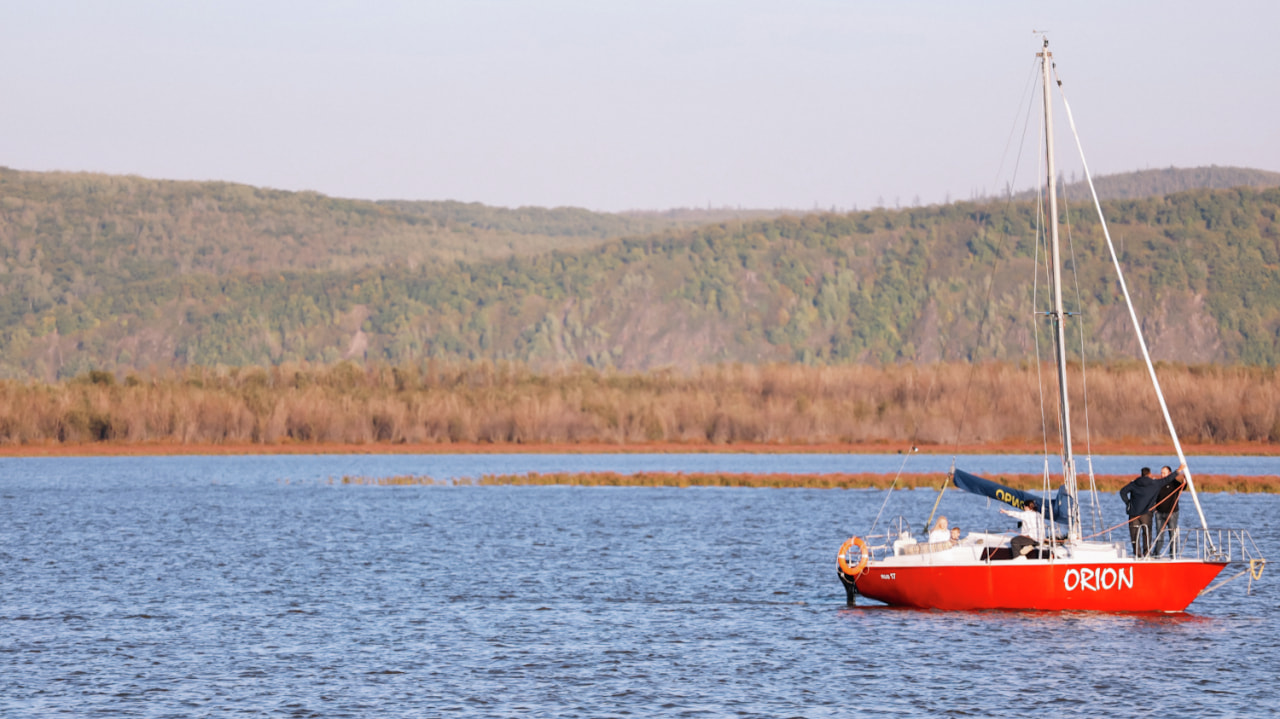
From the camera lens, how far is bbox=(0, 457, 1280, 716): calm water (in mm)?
25656

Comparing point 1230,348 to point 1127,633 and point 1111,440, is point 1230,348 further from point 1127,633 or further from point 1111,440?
point 1127,633

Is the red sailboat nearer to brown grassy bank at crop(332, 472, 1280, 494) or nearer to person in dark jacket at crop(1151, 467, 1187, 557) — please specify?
person in dark jacket at crop(1151, 467, 1187, 557)

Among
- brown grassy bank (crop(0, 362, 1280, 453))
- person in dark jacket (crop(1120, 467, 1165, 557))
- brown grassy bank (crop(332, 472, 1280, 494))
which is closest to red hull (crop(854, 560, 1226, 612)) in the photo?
person in dark jacket (crop(1120, 467, 1165, 557))

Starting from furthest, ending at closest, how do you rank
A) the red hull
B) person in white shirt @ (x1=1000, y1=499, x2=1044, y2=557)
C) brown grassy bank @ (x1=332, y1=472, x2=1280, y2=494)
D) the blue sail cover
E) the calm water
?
brown grassy bank @ (x1=332, y1=472, x2=1280, y2=494), the blue sail cover, person in white shirt @ (x1=1000, y1=499, x2=1044, y2=557), the red hull, the calm water

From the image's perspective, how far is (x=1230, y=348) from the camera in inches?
7594

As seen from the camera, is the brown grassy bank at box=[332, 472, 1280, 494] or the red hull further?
the brown grassy bank at box=[332, 472, 1280, 494]

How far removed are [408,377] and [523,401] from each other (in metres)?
22.7

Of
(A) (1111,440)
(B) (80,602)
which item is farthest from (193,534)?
(A) (1111,440)

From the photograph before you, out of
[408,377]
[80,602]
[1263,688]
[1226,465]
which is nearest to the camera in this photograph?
[1263,688]

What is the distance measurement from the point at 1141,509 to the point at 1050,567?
244cm

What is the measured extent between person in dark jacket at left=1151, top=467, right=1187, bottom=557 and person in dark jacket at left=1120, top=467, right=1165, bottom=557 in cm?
11

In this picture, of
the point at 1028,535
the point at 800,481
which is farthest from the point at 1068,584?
the point at 800,481

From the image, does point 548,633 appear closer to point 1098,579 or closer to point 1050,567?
point 1050,567

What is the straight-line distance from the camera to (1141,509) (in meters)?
32.6
